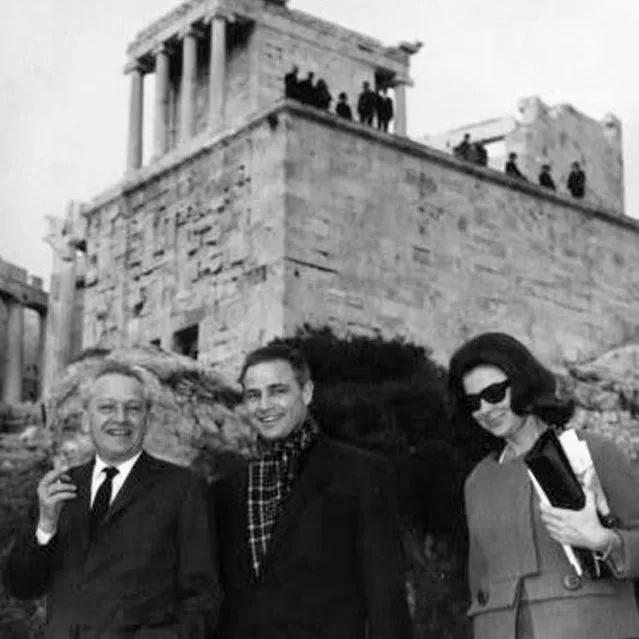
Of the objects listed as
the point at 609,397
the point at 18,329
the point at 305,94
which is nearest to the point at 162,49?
the point at 305,94

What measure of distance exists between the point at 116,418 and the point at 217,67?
22860mm

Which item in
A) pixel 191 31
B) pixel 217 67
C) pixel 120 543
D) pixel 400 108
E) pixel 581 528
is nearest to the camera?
pixel 581 528

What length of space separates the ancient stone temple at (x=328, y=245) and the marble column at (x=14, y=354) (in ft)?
45.3

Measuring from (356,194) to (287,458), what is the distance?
17444mm

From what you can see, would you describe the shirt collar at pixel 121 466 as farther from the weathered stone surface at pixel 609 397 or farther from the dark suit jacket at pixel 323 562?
the weathered stone surface at pixel 609 397

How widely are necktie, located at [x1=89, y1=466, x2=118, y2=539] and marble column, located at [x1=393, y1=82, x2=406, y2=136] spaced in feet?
86.6

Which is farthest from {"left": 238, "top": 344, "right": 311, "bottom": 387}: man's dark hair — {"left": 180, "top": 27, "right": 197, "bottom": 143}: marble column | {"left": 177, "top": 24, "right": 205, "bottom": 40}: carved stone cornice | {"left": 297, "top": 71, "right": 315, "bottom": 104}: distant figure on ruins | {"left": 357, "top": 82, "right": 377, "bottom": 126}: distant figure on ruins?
{"left": 177, "top": 24, "right": 205, "bottom": 40}: carved stone cornice

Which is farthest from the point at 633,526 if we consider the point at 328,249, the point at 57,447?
the point at 328,249

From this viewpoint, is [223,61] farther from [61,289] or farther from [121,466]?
[121,466]

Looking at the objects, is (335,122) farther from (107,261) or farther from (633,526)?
(633,526)

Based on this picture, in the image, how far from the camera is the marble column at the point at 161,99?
28.9 metres

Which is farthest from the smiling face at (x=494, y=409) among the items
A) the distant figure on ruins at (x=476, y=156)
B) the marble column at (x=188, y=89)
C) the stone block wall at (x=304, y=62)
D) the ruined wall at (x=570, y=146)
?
the ruined wall at (x=570, y=146)

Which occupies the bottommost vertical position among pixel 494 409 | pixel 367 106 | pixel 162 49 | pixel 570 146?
pixel 494 409

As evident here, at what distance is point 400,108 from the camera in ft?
104
